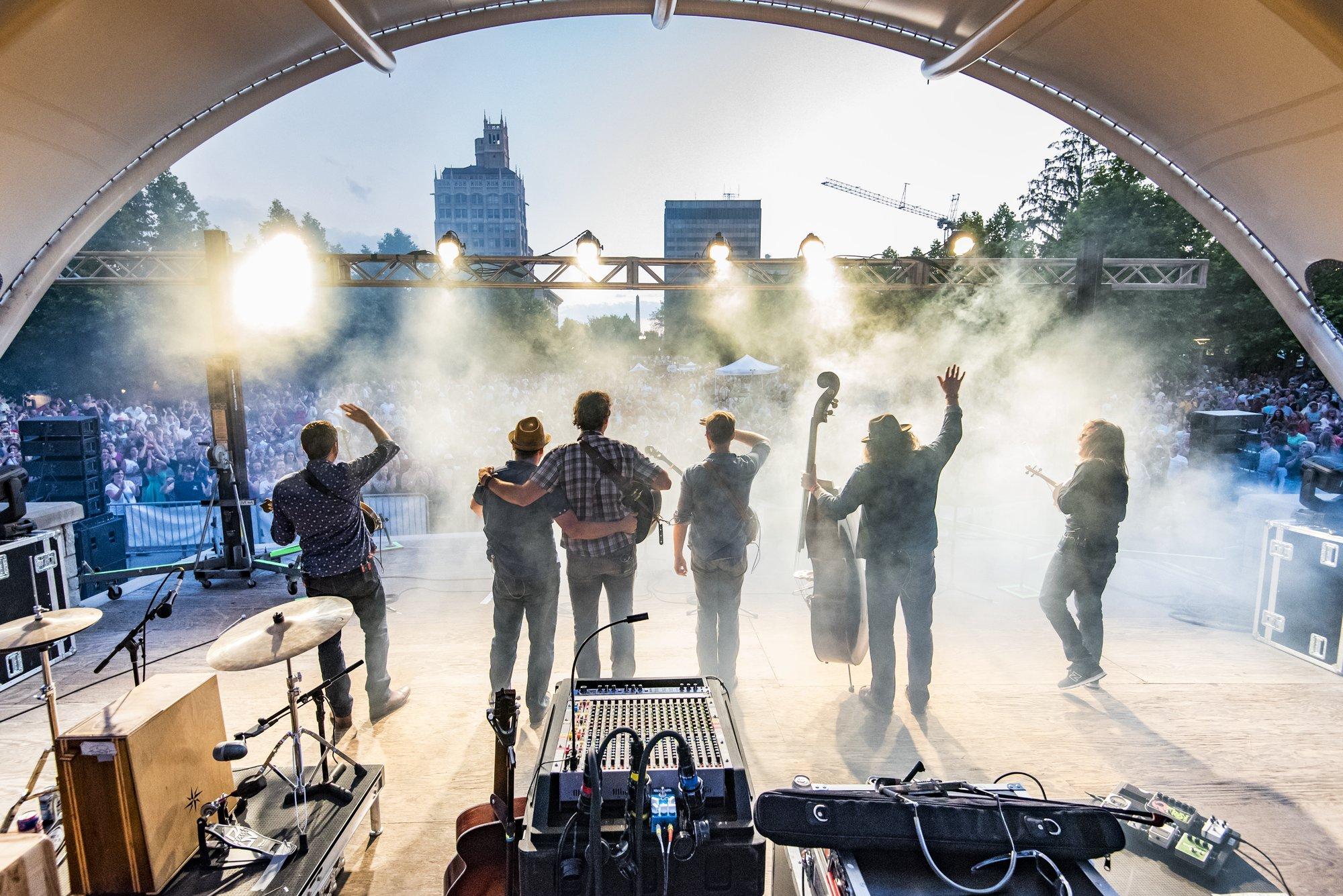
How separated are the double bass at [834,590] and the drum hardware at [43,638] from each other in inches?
139

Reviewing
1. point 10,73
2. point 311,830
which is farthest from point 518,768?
point 10,73

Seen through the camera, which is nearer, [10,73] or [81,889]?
[81,889]

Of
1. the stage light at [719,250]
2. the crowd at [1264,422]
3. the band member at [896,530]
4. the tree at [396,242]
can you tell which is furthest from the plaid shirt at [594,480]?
the tree at [396,242]

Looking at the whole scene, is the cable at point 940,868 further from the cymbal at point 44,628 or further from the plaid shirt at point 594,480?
the cymbal at point 44,628

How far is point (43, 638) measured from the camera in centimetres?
231

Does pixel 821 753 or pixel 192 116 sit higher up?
pixel 192 116

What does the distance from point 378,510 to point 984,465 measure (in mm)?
8765

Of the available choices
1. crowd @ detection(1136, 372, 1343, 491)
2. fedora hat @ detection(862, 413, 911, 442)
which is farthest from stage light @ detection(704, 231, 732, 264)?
crowd @ detection(1136, 372, 1343, 491)

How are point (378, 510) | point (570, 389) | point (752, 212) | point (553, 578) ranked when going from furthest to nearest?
point (752, 212) < point (570, 389) < point (378, 510) < point (553, 578)

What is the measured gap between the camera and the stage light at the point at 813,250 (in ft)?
23.1

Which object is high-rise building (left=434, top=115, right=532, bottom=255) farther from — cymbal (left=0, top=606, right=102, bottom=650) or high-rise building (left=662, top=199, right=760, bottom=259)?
cymbal (left=0, top=606, right=102, bottom=650)

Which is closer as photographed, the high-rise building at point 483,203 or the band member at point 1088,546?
the band member at point 1088,546

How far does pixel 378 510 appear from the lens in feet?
26.0

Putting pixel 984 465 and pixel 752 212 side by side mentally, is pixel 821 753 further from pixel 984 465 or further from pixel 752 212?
pixel 752 212
